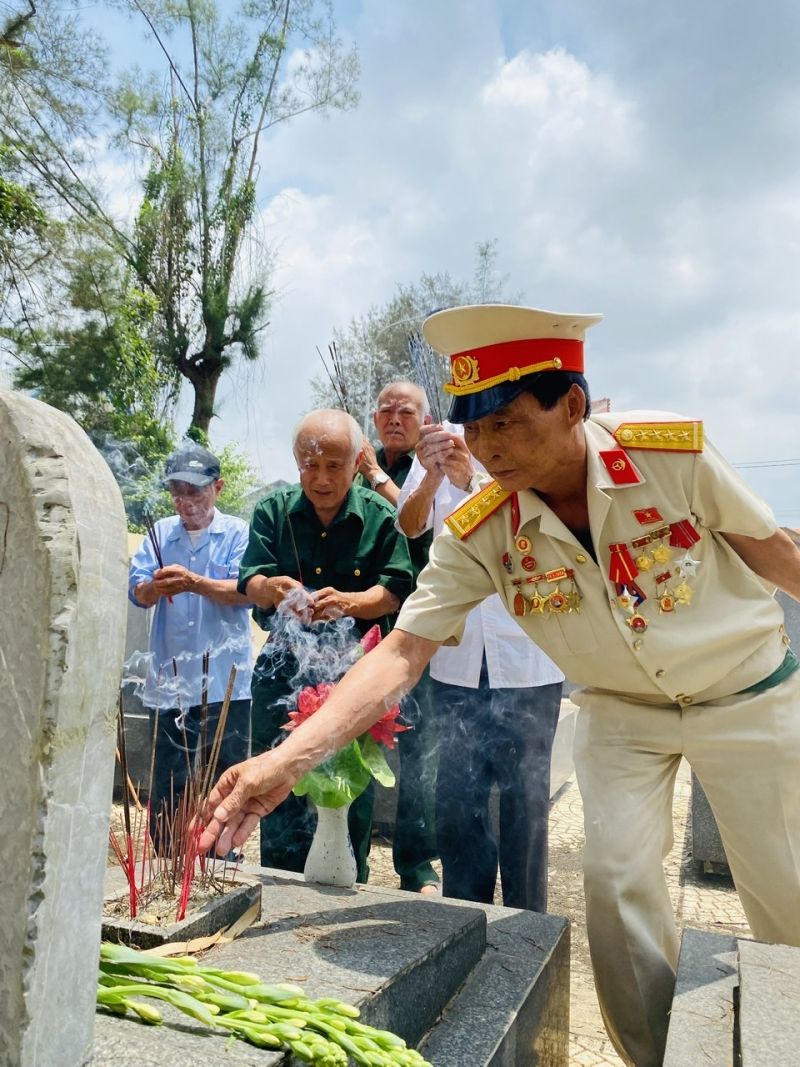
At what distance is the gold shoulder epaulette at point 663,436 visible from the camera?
305 centimetres

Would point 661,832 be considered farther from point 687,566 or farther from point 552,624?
point 687,566

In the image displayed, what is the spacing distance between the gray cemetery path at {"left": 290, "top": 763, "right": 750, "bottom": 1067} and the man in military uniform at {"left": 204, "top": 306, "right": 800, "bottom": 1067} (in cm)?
83

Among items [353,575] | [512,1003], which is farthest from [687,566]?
[353,575]

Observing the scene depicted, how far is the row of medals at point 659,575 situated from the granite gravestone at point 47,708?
1892 millimetres

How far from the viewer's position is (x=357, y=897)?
316cm

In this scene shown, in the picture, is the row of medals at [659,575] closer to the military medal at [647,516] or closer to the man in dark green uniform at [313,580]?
the military medal at [647,516]

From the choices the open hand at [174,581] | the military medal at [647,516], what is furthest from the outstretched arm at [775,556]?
the open hand at [174,581]

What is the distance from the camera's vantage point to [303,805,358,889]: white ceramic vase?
10.9 ft

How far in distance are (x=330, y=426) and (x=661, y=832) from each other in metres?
2.30

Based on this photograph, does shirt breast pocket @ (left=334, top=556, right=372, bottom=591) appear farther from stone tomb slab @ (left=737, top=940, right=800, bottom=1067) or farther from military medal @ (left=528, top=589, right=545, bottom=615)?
stone tomb slab @ (left=737, top=940, right=800, bottom=1067)

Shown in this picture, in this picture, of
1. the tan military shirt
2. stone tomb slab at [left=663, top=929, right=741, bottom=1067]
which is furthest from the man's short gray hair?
A: stone tomb slab at [left=663, top=929, right=741, bottom=1067]

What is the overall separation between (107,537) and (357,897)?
2.01 metres

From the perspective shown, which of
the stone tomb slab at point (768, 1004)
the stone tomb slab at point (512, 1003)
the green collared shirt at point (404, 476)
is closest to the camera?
the stone tomb slab at point (768, 1004)

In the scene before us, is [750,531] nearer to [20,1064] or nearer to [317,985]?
[317,985]
